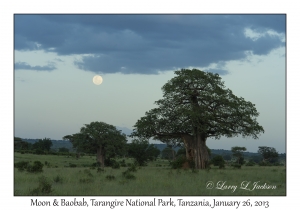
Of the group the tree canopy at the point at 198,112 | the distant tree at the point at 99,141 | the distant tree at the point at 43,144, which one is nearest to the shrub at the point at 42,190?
the tree canopy at the point at 198,112

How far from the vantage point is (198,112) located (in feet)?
106

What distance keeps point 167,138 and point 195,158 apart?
387 cm

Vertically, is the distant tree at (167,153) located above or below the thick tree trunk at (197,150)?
below

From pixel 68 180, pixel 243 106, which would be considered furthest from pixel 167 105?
pixel 68 180

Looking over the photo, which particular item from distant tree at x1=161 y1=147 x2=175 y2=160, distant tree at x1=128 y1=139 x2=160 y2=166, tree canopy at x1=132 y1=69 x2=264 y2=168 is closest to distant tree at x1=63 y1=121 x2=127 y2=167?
distant tree at x1=128 y1=139 x2=160 y2=166

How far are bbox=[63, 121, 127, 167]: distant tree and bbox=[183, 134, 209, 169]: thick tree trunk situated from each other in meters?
23.1

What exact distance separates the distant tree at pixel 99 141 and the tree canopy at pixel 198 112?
74.2 feet

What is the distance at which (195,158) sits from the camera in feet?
114

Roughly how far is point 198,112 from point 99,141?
28.6 meters

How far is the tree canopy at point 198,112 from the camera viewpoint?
33.2 m

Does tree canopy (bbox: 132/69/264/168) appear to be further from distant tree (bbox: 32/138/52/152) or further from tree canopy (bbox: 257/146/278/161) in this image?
distant tree (bbox: 32/138/52/152)

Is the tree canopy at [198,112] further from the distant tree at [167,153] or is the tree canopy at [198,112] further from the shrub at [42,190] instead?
the distant tree at [167,153]

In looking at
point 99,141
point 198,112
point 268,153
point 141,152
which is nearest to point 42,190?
point 198,112
